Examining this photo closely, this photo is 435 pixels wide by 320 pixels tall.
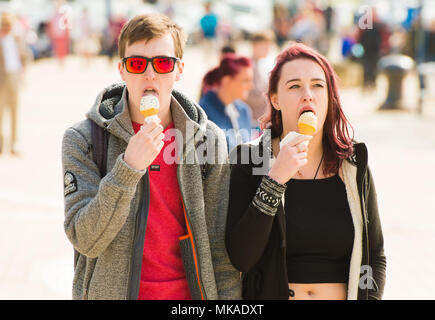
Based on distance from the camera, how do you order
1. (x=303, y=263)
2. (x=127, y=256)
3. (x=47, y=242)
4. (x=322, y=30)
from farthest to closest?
1. (x=322, y=30)
2. (x=47, y=242)
3. (x=303, y=263)
4. (x=127, y=256)

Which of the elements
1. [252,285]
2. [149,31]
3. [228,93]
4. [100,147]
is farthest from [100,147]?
[228,93]

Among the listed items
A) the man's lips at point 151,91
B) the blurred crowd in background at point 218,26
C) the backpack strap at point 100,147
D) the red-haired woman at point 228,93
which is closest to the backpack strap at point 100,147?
the backpack strap at point 100,147

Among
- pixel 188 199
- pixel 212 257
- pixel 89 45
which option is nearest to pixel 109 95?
pixel 188 199

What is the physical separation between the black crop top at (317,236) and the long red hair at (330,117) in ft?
0.63

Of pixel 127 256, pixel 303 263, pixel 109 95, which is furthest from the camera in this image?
pixel 109 95

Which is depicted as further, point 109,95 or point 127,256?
point 109,95

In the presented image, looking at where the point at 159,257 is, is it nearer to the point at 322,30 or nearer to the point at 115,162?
the point at 115,162

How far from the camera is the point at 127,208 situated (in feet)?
8.64

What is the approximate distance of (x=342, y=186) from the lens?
10.0ft

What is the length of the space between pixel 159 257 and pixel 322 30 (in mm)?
27777

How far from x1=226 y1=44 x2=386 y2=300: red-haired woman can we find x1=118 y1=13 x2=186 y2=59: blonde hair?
20.8 inches

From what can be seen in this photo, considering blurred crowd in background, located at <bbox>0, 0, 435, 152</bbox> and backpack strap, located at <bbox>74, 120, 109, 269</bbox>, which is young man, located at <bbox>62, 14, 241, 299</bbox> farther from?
blurred crowd in background, located at <bbox>0, 0, 435, 152</bbox>

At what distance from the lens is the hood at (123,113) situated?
2826 mm
